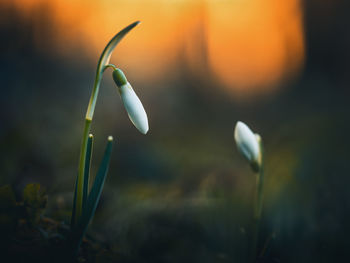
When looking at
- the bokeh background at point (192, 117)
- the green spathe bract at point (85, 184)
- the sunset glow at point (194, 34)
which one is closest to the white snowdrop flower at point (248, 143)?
the bokeh background at point (192, 117)

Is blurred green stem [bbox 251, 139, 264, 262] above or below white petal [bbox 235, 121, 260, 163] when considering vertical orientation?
below

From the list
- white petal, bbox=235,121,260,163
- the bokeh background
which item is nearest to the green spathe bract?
the bokeh background

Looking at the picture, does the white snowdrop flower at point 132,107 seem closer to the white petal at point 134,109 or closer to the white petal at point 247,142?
the white petal at point 134,109

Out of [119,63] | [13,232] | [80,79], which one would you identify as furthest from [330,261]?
[119,63]

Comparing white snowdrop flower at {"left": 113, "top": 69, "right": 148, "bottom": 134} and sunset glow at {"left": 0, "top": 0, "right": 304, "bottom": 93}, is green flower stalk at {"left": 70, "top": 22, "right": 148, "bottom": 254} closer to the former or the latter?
white snowdrop flower at {"left": 113, "top": 69, "right": 148, "bottom": 134}

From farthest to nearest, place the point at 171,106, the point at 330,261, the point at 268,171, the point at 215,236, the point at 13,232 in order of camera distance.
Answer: the point at 171,106
the point at 268,171
the point at 215,236
the point at 330,261
the point at 13,232

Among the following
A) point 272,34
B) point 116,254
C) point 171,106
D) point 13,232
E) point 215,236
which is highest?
point 272,34

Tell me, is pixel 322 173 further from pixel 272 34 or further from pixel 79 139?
pixel 272 34
